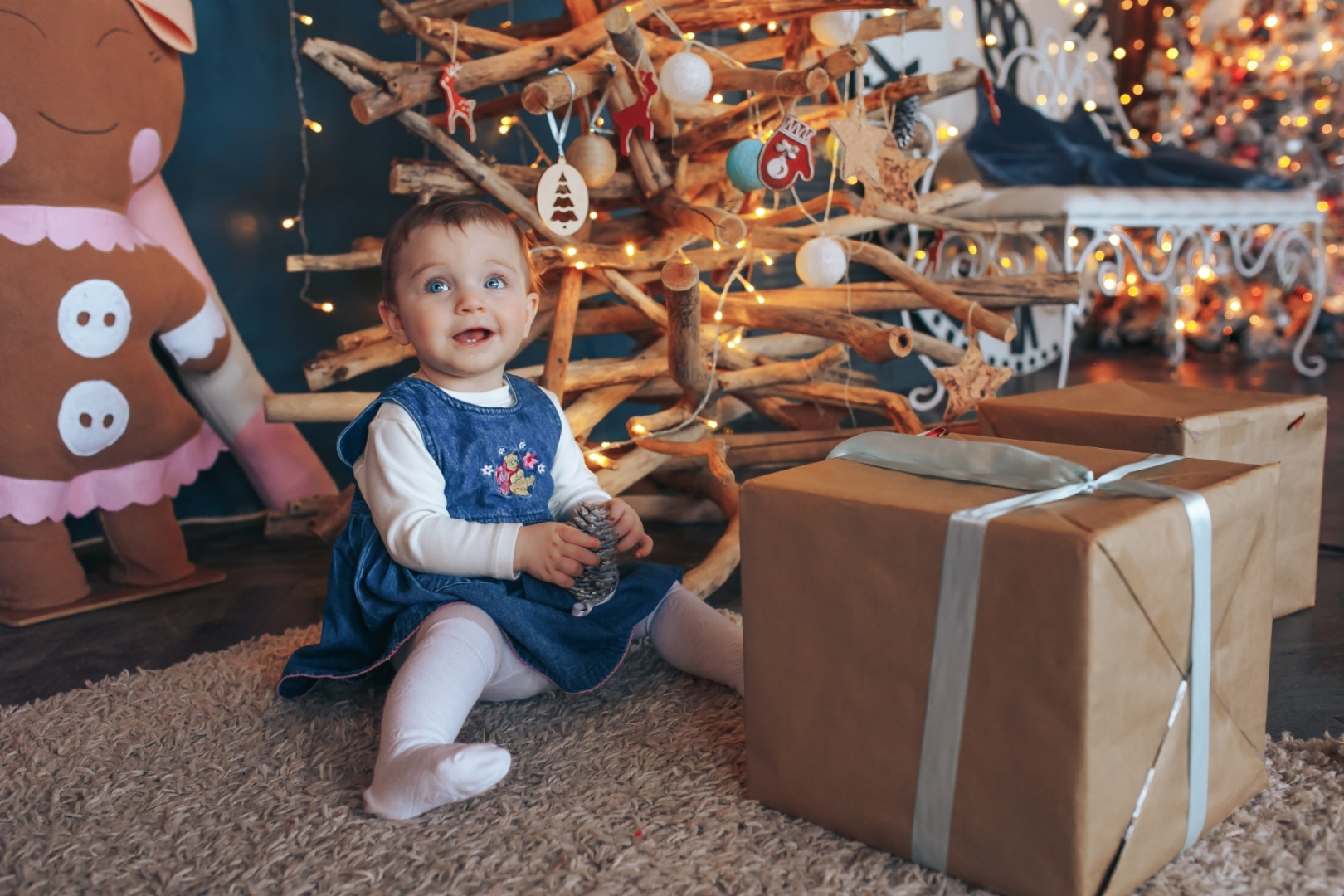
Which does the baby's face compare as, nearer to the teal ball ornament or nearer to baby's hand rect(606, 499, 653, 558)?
baby's hand rect(606, 499, 653, 558)

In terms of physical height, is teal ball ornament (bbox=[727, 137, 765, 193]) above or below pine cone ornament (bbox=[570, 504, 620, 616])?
above

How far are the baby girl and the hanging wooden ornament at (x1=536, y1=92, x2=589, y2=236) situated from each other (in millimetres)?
279

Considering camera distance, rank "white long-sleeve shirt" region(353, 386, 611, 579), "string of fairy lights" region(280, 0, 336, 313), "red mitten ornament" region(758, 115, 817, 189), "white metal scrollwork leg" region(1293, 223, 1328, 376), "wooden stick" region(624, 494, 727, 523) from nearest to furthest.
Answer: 1. "white long-sleeve shirt" region(353, 386, 611, 579)
2. "red mitten ornament" region(758, 115, 817, 189)
3. "wooden stick" region(624, 494, 727, 523)
4. "string of fairy lights" region(280, 0, 336, 313)
5. "white metal scrollwork leg" region(1293, 223, 1328, 376)

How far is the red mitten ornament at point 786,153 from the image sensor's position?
1.51m

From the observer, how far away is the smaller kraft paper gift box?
72 cm

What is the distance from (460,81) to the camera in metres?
1.57

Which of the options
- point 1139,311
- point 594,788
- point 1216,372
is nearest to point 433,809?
point 594,788

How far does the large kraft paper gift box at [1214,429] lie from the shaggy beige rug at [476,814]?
14.5 inches

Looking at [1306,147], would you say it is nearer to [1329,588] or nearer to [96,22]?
[1329,588]

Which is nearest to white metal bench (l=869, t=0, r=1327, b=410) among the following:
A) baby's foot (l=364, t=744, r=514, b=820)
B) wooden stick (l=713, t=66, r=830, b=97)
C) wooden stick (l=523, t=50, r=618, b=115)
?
wooden stick (l=713, t=66, r=830, b=97)

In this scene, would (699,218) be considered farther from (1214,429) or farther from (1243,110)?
(1243,110)

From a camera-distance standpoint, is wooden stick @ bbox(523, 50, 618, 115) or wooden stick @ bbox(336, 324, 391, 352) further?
wooden stick @ bbox(336, 324, 391, 352)

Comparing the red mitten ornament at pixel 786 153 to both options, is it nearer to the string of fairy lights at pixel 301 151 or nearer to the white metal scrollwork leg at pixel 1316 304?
the string of fairy lights at pixel 301 151

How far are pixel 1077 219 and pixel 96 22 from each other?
7.57ft
